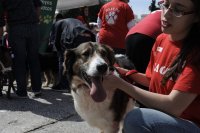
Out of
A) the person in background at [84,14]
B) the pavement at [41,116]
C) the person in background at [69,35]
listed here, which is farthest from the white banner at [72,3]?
the pavement at [41,116]

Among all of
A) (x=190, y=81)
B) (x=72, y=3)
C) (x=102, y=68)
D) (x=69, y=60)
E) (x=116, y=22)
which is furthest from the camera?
(x=72, y=3)

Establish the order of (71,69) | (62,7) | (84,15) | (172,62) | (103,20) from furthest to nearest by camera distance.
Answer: (62,7), (84,15), (103,20), (71,69), (172,62)

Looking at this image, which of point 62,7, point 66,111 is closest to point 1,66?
point 66,111

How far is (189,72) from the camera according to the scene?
7.62 feet

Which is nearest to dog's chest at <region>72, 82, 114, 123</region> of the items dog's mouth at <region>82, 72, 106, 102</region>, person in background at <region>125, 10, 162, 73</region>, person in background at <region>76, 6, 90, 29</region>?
dog's mouth at <region>82, 72, 106, 102</region>

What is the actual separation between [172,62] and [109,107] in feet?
5.10

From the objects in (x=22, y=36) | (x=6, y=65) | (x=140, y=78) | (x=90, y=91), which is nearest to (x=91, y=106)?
(x=90, y=91)

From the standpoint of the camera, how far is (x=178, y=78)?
93.2 inches

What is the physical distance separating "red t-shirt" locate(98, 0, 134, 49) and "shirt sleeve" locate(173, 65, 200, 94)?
4.68 meters

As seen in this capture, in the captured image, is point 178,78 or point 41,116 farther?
point 41,116

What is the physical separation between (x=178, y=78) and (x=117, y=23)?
470cm

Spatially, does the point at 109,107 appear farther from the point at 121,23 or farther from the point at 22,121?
the point at 121,23

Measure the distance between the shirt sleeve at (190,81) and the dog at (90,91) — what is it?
3.91 ft

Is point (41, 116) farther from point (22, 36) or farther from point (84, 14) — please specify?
point (84, 14)
